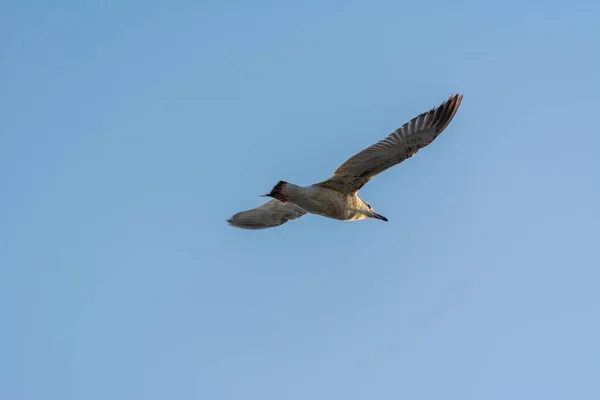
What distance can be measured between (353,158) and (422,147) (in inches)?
52.4

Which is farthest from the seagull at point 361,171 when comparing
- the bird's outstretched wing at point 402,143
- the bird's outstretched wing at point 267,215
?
the bird's outstretched wing at point 267,215

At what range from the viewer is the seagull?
626 inches

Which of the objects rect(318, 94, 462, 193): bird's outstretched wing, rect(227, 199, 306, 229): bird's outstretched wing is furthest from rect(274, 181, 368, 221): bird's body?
rect(227, 199, 306, 229): bird's outstretched wing

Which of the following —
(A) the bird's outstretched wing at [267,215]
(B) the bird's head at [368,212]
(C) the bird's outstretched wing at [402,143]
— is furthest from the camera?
(A) the bird's outstretched wing at [267,215]

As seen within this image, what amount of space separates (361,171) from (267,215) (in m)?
3.28

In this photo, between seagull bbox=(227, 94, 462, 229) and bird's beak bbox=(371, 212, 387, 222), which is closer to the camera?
seagull bbox=(227, 94, 462, 229)

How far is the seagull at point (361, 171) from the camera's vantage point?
52.2 ft

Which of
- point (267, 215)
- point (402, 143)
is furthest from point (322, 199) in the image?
point (267, 215)

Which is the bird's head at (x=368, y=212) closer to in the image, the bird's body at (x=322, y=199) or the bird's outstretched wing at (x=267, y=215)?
the bird's body at (x=322, y=199)

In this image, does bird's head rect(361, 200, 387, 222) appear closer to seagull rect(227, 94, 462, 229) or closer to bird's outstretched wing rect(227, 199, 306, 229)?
seagull rect(227, 94, 462, 229)

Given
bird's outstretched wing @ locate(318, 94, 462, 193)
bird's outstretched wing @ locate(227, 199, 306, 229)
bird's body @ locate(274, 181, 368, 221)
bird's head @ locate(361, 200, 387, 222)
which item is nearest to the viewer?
bird's outstretched wing @ locate(318, 94, 462, 193)

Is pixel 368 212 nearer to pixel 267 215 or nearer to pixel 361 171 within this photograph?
pixel 361 171

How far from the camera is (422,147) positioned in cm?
1620

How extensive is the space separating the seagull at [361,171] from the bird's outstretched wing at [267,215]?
6.01ft
